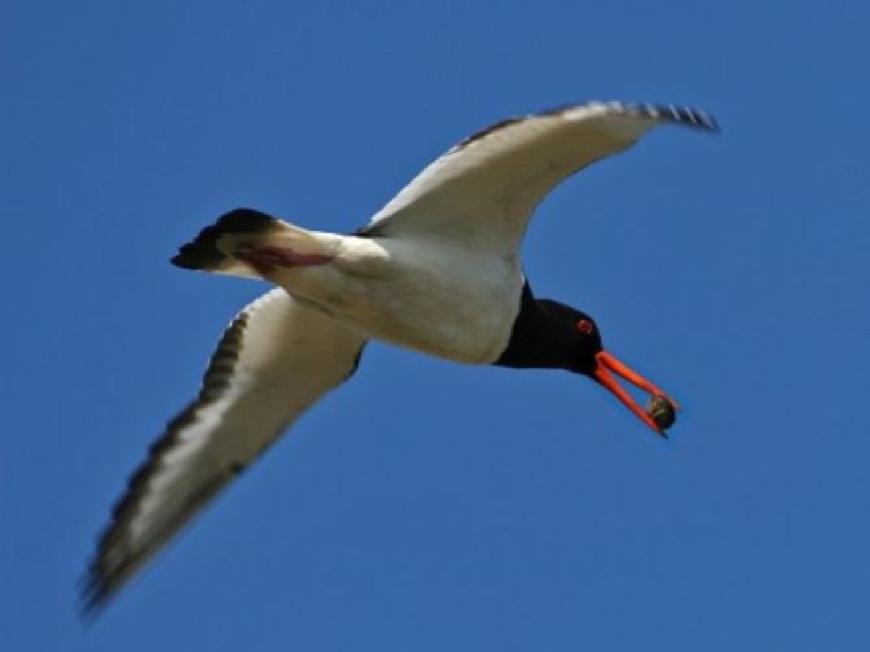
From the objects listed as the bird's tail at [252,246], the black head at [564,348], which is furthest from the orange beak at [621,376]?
the bird's tail at [252,246]

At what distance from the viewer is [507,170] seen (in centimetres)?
1336

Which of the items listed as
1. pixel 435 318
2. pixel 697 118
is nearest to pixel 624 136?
pixel 697 118

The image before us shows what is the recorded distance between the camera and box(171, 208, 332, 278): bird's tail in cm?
1309

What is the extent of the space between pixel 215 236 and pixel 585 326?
314cm

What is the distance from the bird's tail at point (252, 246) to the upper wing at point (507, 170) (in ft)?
1.76

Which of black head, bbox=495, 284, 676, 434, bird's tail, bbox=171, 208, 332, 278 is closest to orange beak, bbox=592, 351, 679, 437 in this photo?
black head, bbox=495, 284, 676, 434

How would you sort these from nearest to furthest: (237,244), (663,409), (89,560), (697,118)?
(697,118) < (237,244) < (89,560) < (663,409)

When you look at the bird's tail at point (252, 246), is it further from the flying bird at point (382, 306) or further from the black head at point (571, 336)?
the black head at point (571, 336)

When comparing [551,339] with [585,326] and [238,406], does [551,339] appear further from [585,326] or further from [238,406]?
[238,406]

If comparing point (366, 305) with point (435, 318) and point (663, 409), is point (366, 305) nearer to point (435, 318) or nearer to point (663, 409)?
point (435, 318)

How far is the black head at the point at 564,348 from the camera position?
14.5 meters

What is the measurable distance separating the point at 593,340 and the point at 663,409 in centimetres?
65

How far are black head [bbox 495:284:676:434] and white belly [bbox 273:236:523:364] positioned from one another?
290 mm

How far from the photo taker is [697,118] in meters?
12.1
